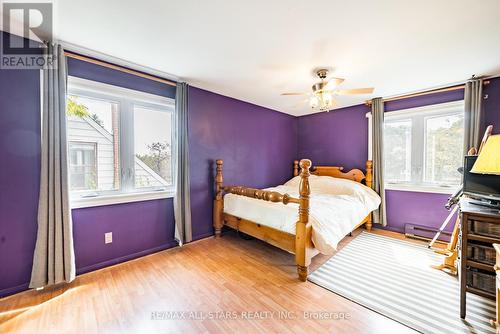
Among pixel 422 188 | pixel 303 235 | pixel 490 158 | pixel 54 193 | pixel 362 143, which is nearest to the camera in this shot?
pixel 490 158

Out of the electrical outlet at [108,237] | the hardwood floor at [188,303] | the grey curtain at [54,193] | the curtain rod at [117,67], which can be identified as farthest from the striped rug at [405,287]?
the curtain rod at [117,67]

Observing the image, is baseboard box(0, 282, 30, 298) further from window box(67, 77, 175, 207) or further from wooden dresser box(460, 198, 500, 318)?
wooden dresser box(460, 198, 500, 318)

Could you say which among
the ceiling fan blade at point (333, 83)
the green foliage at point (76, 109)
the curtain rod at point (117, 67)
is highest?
the curtain rod at point (117, 67)

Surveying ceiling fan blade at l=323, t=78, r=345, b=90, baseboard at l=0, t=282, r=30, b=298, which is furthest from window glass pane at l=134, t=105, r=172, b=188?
ceiling fan blade at l=323, t=78, r=345, b=90

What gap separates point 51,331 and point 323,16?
10.2 ft

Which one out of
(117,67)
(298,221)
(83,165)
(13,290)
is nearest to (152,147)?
(83,165)

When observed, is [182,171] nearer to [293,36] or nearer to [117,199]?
[117,199]

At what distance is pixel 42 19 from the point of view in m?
1.65

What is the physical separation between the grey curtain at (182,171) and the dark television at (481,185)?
3.15 metres

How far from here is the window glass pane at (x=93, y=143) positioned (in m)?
2.20

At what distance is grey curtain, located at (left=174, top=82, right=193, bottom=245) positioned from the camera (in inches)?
109

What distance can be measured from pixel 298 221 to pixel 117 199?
6.97ft

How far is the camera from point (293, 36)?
1.81 m

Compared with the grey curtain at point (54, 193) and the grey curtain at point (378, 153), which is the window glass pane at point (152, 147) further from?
the grey curtain at point (378, 153)
